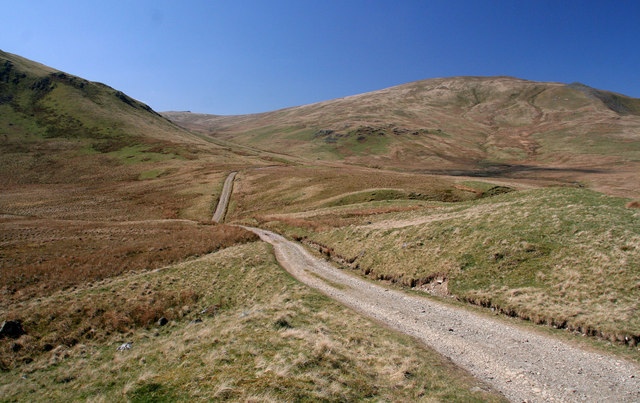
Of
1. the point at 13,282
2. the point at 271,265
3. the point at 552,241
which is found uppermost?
the point at 552,241

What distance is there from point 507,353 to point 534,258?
9234 millimetres

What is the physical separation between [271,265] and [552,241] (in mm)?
21257

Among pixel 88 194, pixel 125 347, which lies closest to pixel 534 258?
pixel 125 347

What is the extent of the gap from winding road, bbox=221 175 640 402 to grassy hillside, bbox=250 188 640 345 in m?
1.90

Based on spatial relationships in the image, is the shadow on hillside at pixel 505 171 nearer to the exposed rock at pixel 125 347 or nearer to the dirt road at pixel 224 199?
the dirt road at pixel 224 199

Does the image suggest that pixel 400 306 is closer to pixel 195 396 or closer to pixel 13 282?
pixel 195 396

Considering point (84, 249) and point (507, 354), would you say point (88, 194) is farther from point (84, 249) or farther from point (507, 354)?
point (507, 354)

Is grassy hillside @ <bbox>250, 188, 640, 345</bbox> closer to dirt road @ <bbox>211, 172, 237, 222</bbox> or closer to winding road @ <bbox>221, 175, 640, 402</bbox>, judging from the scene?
winding road @ <bbox>221, 175, 640, 402</bbox>

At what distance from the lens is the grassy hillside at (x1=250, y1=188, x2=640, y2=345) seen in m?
14.3

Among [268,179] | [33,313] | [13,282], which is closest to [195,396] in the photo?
[33,313]

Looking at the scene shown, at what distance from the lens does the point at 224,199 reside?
271ft

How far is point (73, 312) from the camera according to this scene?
19.1 meters

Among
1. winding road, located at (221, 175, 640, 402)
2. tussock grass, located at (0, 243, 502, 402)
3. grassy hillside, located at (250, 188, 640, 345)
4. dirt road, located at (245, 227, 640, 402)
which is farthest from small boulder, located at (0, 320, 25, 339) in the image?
grassy hillside, located at (250, 188, 640, 345)

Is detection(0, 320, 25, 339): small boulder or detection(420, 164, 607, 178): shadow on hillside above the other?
detection(420, 164, 607, 178): shadow on hillside
